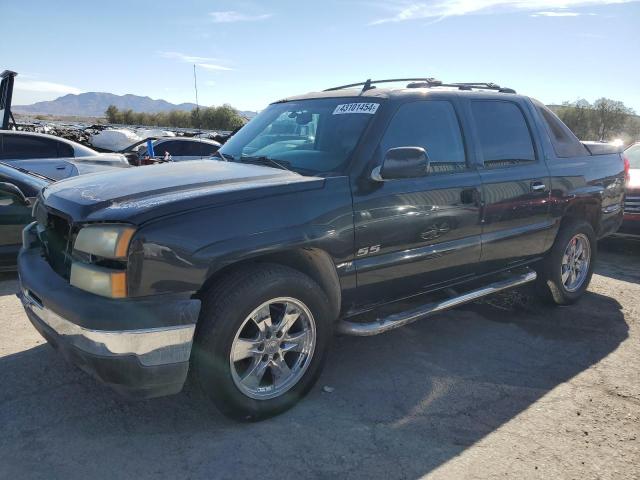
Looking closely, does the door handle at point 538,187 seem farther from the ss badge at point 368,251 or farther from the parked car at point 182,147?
the parked car at point 182,147

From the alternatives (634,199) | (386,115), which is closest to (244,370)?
(386,115)

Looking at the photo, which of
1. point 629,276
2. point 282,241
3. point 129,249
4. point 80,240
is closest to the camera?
point 129,249

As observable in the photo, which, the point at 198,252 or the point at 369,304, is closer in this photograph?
the point at 198,252

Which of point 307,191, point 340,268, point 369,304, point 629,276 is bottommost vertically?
point 629,276

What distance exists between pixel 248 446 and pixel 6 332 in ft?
7.97

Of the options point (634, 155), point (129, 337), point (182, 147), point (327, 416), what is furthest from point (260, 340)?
point (182, 147)

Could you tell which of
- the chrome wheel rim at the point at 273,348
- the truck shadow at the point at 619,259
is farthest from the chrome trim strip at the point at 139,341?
the truck shadow at the point at 619,259

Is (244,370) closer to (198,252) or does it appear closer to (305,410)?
(305,410)

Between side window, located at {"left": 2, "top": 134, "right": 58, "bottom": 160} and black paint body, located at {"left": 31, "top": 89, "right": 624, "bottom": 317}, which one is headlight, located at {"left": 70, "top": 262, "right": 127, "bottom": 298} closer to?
black paint body, located at {"left": 31, "top": 89, "right": 624, "bottom": 317}

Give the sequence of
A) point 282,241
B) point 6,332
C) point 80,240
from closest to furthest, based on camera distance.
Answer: point 80,240 → point 282,241 → point 6,332

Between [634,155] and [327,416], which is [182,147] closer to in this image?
[634,155]

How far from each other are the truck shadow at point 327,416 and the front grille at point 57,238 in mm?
808

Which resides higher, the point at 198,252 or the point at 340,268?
the point at 198,252

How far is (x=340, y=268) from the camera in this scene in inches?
120
